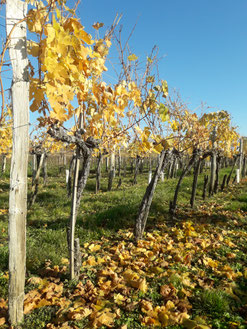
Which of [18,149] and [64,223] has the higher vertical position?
[18,149]

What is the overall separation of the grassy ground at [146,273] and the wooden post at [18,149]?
65 cm

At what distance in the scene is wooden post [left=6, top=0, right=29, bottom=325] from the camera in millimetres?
1640

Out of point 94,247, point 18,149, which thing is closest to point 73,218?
point 18,149

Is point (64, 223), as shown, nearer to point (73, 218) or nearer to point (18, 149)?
point (73, 218)

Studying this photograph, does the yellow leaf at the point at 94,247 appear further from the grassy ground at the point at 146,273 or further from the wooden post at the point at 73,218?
the wooden post at the point at 73,218

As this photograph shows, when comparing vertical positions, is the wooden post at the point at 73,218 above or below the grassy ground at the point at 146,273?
above

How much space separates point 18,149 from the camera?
1.79 metres

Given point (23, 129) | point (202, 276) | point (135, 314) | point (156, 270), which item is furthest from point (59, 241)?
point (23, 129)

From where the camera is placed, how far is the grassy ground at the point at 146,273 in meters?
2.18

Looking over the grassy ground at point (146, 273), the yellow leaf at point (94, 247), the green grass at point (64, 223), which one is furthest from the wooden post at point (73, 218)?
the yellow leaf at point (94, 247)

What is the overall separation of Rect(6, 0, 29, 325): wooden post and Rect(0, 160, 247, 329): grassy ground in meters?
0.65

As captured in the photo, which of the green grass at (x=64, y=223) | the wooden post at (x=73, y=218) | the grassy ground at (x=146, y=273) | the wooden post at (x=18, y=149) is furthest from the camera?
the green grass at (x=64, y=223)

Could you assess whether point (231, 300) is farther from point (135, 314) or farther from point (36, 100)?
point (36, 100)

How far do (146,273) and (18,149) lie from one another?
259 centimetres
